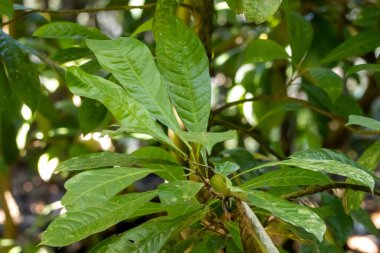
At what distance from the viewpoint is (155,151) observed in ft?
2.23

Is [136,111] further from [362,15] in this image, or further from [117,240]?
[362,15]

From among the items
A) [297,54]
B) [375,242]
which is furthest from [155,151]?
[375,242]

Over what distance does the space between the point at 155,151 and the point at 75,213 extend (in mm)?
152

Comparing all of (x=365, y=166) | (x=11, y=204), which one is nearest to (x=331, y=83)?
(x=365, y=166)

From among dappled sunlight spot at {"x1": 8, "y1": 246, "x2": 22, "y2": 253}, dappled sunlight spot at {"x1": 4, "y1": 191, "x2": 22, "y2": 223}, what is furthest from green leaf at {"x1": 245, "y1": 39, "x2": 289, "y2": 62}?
dappled sunlight spot at {"x1": 4, "y1": 191, "x2": 22, "y2": 223}

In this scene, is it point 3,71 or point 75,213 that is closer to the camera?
point 75,213

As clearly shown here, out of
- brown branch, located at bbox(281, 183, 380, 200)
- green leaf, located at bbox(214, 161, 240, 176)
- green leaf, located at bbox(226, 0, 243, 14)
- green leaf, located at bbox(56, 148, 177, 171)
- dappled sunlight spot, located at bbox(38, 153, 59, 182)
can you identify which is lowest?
dappled sunlight spot, located at bbox(38, 153, 59, 182)

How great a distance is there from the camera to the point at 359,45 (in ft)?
2.83

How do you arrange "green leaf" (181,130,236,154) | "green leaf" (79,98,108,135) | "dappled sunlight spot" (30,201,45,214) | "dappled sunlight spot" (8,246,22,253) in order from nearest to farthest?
"green leaf" (181,130,236,154), "green leaf" (79,98,108,135), "dappled sunlight spot" (8,246,22,253), "dappled sunlight spot" (30,201,45,214)

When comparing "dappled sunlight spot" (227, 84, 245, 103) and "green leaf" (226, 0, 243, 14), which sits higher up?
"green leaf" (226, 0, 243, 14)

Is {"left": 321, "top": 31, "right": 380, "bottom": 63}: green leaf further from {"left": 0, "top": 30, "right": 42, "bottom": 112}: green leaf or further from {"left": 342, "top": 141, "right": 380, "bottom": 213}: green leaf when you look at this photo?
{"left": 0, "top": 30, "right": 42, "bottom": 112}: green leaf

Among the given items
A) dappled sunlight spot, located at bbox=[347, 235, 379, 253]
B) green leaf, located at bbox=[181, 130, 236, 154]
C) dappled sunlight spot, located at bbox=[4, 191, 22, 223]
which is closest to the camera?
green leaf, located at bbox=[181, 130, 236, 154]

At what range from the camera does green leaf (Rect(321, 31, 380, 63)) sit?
85 centimetres

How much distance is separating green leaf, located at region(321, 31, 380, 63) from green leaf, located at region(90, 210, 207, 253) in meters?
0.39
